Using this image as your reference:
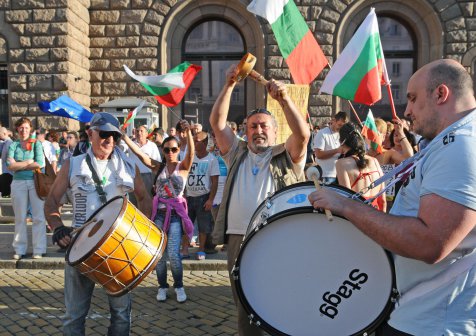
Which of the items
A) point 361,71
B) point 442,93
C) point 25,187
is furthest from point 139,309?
point 442,93

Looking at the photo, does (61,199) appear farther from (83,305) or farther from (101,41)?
(101,41)

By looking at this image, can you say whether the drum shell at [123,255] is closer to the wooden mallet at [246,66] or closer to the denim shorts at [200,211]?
the wooden mallet at [246,66]

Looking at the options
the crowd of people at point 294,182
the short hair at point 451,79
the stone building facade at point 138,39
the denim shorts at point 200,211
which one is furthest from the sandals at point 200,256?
the stone building facade at point 138,39

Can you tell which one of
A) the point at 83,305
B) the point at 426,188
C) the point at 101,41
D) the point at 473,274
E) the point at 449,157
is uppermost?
the point at 101,41

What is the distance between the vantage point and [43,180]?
20.0ft

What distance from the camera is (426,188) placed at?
1499 mm

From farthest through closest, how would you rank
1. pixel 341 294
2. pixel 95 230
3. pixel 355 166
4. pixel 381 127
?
pixel 381 127 < pixel 355 166 < pixel 95 230 < pixel 341 294

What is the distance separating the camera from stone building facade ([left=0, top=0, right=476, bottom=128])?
38.2 feet

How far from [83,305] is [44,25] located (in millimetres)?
10365

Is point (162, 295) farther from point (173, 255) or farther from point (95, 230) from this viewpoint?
point (95, 230)

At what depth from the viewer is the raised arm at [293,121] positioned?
285cm

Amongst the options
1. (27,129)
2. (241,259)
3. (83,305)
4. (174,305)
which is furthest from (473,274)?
(27,129)

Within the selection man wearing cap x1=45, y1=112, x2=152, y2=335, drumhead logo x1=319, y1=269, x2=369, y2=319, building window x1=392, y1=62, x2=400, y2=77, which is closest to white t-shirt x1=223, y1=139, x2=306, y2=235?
man wearing cap x1=45, y1=112, x2=152, y2=335

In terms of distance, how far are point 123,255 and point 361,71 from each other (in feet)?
12.0
